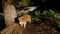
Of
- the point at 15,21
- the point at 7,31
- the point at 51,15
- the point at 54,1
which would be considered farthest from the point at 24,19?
the point at 54,1

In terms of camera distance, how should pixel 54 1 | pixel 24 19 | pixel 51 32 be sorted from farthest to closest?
pixel 54 1 < pixel 24 19 < pixel 51 32

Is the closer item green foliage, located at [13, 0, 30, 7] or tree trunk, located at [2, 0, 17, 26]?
tree trunk, located at [2, 0, 17, 26]

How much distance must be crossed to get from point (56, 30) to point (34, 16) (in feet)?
6.09

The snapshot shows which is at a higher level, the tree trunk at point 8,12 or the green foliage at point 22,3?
the tree trunk at point 8,12

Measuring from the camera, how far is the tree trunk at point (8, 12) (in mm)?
8112

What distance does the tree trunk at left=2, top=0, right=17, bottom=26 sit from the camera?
8112 millimetres

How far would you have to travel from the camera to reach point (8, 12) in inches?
325

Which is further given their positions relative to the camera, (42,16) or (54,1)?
(54,1)

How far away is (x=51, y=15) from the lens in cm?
945

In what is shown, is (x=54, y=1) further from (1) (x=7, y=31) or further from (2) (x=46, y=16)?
(1) (x=7, y=31)

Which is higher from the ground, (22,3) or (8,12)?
(8,12)

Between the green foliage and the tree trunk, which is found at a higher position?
the tree trunk

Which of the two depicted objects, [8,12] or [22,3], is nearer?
[8,12]

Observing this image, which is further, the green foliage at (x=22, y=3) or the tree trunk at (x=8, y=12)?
the green foliage at (x=22, y=3)
